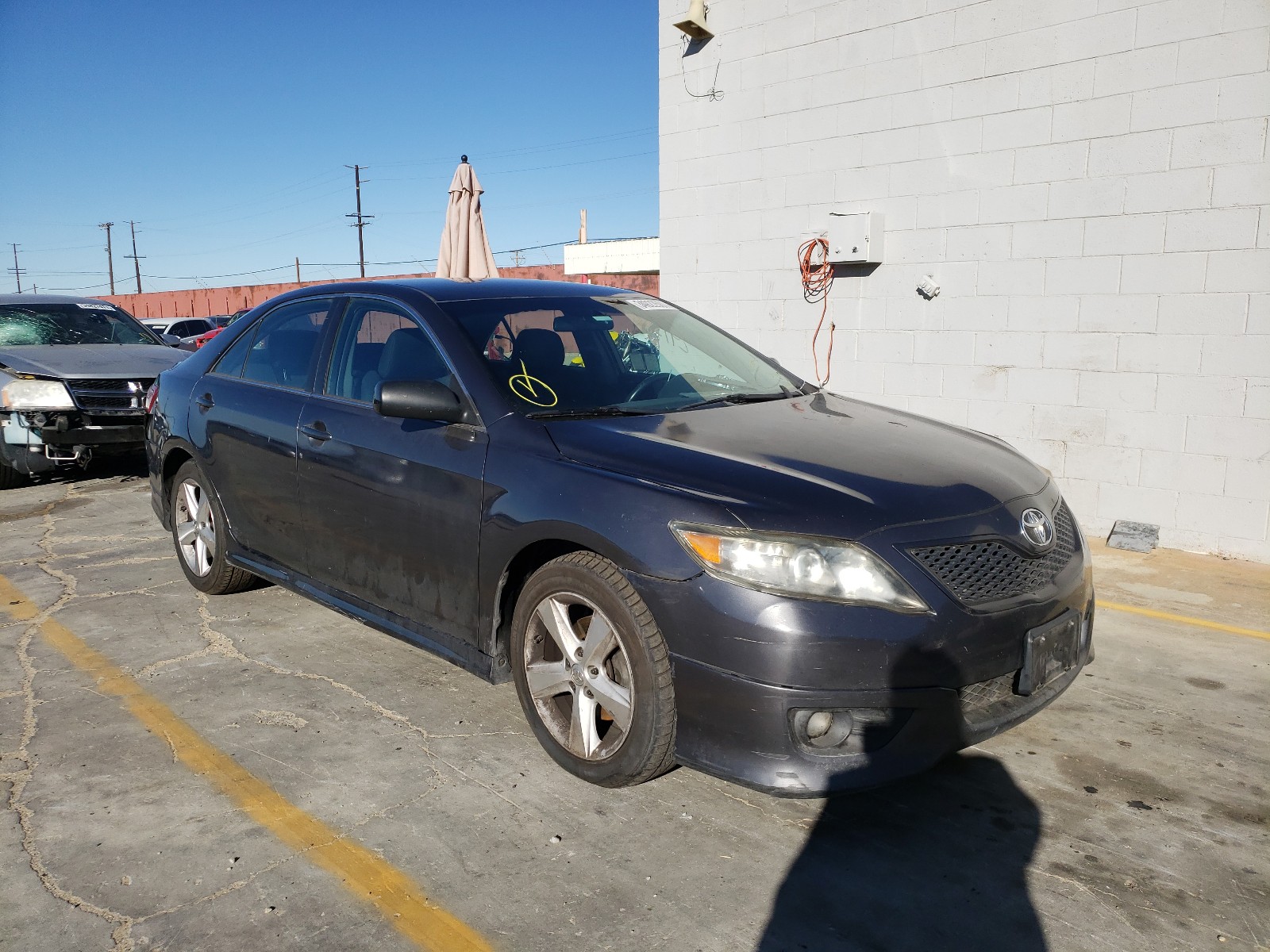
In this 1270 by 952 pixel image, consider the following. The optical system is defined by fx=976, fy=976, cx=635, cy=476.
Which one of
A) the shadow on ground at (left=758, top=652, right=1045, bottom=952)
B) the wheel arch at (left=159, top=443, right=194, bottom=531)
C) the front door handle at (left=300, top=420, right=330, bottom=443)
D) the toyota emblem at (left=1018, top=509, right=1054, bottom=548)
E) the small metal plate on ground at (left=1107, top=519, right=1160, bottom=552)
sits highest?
the front door handle at (left=300, top=420, right=330, bottom=443)

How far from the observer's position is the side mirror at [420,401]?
134 inches

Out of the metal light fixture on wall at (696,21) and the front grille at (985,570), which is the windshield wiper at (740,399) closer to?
the front grille at (985,570)

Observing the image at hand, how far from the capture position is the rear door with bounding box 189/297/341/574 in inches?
168

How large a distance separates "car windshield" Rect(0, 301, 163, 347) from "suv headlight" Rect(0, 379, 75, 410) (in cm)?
107

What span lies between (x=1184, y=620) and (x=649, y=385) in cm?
316

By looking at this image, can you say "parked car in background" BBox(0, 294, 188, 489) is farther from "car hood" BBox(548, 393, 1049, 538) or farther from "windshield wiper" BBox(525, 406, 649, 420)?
"car hood" BBox(548, 393, 1049, 538)

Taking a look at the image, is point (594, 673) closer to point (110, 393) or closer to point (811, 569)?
Answer: point (811, 569)

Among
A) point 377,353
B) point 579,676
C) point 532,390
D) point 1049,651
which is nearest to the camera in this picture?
point 1049,651

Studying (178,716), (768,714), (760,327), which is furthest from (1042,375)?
(178,716)

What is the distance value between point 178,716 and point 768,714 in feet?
7.81

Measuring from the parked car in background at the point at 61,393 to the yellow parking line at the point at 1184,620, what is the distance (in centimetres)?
741

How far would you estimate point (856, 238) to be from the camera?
7.51 metres

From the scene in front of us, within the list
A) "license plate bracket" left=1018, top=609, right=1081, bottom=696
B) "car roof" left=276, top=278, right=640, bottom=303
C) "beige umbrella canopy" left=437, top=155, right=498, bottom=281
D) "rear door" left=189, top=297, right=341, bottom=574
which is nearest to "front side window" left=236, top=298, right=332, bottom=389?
"rear door" left=189, top=297, right=341, bottom=574

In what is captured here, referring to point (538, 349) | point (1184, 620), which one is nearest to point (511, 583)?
point (538, 349)
